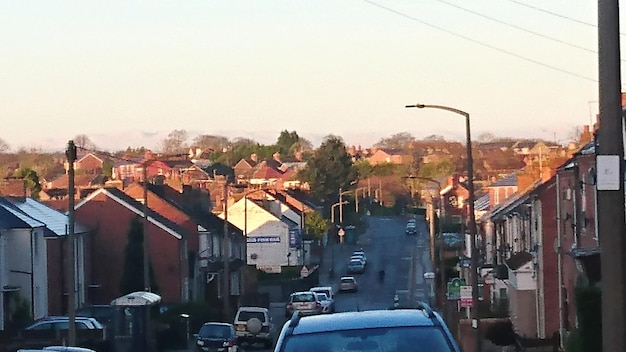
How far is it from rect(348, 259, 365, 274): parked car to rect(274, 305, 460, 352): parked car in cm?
8418

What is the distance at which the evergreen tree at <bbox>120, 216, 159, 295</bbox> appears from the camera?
207ft

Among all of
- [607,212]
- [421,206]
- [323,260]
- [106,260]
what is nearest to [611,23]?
[607,212]

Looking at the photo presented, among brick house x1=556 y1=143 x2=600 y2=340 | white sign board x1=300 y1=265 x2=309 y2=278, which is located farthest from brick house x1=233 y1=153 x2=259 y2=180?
brick house x1=556 y1=143 x2=600 y2=340

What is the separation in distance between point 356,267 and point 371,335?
8533cm

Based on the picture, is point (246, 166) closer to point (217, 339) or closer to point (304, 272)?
point (304, 272)

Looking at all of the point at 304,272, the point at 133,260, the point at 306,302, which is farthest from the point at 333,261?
the point at 306,302

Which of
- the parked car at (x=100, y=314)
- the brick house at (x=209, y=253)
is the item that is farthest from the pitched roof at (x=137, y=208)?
the parked car at (x=100, y=314)

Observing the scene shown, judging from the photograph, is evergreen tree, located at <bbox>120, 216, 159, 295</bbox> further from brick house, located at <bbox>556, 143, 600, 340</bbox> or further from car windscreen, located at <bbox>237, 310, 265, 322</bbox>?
brick house, located at <bbox>556, 143, 600, 340</bbox>

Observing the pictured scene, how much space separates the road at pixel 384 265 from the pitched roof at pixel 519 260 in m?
10.4

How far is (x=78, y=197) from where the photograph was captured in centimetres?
6831

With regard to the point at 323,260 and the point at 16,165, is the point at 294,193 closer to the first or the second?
the point at 323,260

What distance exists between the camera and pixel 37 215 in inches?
2205

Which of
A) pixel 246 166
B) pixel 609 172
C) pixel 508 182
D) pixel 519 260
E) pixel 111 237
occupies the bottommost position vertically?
pixel 519 260

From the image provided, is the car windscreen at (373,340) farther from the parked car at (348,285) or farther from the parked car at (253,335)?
the parked car at (348,285)
